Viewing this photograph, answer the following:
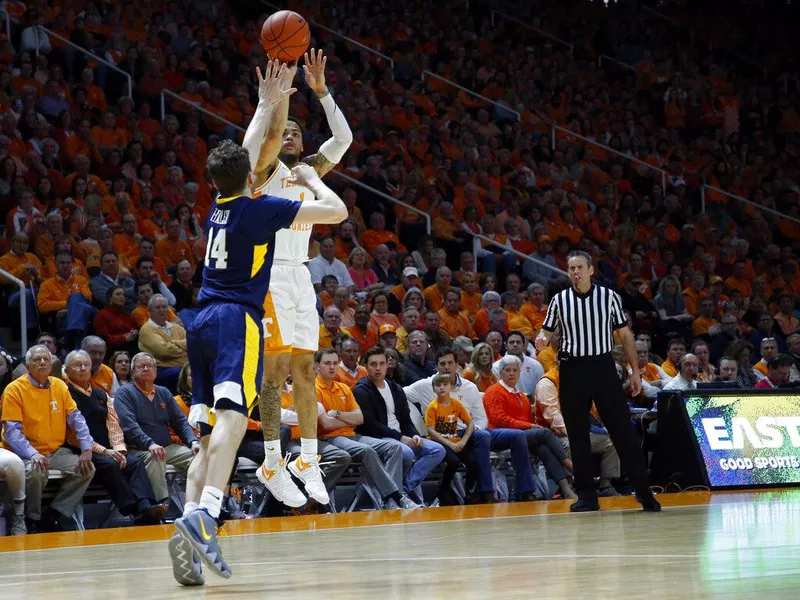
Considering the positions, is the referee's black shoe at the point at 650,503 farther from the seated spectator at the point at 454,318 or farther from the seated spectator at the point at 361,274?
the seated spectator at the point at 361,274

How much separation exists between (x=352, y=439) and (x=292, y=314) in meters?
3.58

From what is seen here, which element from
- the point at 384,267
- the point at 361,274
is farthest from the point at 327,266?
the point at 384,267

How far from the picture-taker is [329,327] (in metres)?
11.9

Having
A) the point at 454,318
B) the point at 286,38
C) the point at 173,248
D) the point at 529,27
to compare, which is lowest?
the point at 454,318

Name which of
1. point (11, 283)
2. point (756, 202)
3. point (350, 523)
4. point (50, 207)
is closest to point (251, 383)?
point (350, 523)

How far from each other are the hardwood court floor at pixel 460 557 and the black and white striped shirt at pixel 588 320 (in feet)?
3.71

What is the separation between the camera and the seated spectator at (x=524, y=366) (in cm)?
1207

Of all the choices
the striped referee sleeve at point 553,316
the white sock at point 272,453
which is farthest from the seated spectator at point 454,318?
the white sock at point 272,453

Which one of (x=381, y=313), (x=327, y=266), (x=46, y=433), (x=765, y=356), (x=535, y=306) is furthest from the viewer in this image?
(x=535, y=306)

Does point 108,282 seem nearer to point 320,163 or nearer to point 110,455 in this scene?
point 110,455

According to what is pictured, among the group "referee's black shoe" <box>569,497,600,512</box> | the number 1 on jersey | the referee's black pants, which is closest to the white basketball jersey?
the number 1 on jersey

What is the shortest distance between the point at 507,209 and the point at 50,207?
625 centimetres

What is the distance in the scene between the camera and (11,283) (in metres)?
11.2

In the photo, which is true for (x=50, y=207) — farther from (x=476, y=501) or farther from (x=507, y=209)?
(x=507, y=209)
